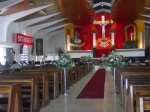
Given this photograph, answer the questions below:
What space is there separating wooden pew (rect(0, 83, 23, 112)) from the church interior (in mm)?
10

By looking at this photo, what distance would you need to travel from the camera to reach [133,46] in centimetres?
2464

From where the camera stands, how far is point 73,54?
25.9 m

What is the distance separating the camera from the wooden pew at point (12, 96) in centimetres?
389

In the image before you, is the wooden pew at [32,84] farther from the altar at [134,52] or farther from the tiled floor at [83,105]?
the altar at [134,52]

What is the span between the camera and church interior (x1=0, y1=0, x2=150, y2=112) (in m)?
5.05

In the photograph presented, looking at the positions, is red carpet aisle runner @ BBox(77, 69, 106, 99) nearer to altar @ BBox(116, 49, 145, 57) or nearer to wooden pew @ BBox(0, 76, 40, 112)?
wooden pew @ BBox(0, 76, 40, 112)

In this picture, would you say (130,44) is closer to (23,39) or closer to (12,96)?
(23,39)

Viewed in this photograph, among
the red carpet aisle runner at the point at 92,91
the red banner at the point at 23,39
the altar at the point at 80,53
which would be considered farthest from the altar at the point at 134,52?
the red carpet aisle runner at the point at 92,91

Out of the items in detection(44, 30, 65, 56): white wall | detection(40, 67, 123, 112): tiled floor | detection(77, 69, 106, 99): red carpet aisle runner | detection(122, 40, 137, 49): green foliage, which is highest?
detection(44, 30, 65, 56): white wall

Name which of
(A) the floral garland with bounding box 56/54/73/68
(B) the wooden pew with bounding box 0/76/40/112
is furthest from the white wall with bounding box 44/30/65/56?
A: (B) the wooden pew with bounding box 0/76/40/112

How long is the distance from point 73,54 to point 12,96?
22.0 meters

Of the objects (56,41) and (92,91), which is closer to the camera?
(92,91)

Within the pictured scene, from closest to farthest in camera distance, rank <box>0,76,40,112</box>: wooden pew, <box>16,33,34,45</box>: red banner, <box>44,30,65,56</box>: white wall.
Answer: <box>0,76,40,112</box>: wooden pew < <box>16,33,34,45</box>: red banner < <box>44,30,65,56</box>: white wall

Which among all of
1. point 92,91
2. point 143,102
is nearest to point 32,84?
point 143,102
